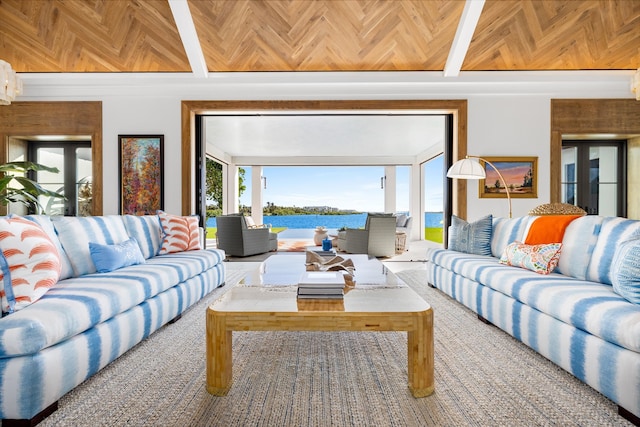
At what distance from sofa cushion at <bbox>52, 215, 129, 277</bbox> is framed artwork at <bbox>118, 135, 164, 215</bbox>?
2836 millimetres

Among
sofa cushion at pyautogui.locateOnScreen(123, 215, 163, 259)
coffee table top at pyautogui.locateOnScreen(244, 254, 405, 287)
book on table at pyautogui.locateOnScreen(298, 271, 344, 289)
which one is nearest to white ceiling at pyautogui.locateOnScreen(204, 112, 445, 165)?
sofa cushion at pyautogui.locateOnScreen(123, 215, 163, 259)

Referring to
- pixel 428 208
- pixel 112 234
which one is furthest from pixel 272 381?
pixel 428 208

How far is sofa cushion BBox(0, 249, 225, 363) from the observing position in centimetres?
144

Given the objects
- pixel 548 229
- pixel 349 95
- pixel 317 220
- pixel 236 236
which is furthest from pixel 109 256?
pixel 317 220

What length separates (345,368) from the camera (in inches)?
78.9

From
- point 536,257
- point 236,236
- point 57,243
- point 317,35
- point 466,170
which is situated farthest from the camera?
point 236,236

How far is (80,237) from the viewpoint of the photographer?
2.60 metres

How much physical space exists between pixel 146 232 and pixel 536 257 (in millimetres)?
3553

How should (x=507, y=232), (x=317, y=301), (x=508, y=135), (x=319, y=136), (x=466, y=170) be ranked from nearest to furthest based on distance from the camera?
(x=317, y=301) < (x=507, y=232) < (x=466, y=170) < (x=508, y=135) < (x=319, y=136)

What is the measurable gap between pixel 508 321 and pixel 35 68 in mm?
6929

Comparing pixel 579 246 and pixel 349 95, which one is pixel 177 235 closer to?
pixel 349 95

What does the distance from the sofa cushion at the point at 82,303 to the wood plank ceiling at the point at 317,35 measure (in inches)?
135

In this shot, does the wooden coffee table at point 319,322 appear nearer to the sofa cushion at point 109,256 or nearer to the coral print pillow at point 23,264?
the coral print pillow at point 23,264

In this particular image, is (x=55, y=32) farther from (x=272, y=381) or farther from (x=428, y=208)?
(x=428, y=208)
